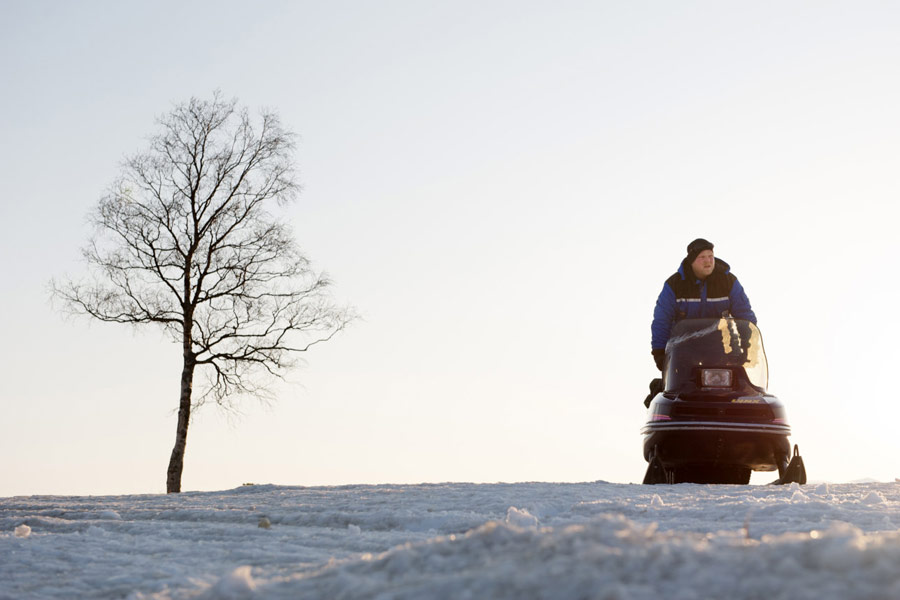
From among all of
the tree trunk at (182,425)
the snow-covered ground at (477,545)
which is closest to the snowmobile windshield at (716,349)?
the snow-covered ground at (477,545)

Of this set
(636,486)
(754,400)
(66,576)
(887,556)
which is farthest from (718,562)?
(754,400)

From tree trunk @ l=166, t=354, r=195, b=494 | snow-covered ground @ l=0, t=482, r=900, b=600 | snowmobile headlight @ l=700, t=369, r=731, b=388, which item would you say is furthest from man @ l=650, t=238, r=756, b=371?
tree trunk @ l=166, t=354, r=195, b=494

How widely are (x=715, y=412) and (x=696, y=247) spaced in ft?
6.70

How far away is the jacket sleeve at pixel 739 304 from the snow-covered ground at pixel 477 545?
2681 millimetres

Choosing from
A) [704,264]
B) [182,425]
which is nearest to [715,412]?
[704,264]

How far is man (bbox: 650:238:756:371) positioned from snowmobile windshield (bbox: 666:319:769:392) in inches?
12.8

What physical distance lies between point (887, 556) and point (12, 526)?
7.74 metres

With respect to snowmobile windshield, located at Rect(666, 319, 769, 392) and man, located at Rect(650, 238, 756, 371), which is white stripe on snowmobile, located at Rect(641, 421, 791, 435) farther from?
man, located at Rect(650, 238, 756, 371)

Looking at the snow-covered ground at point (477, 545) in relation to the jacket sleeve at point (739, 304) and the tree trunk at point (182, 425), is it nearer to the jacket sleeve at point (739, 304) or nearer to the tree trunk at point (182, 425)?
the jacket sleeve at point (739, 304)

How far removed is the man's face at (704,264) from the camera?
36.5 ft

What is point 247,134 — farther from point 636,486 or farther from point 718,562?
point 718,562

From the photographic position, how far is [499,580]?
2750 mm

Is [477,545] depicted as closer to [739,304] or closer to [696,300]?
[696,300]

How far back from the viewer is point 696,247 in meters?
11.2
